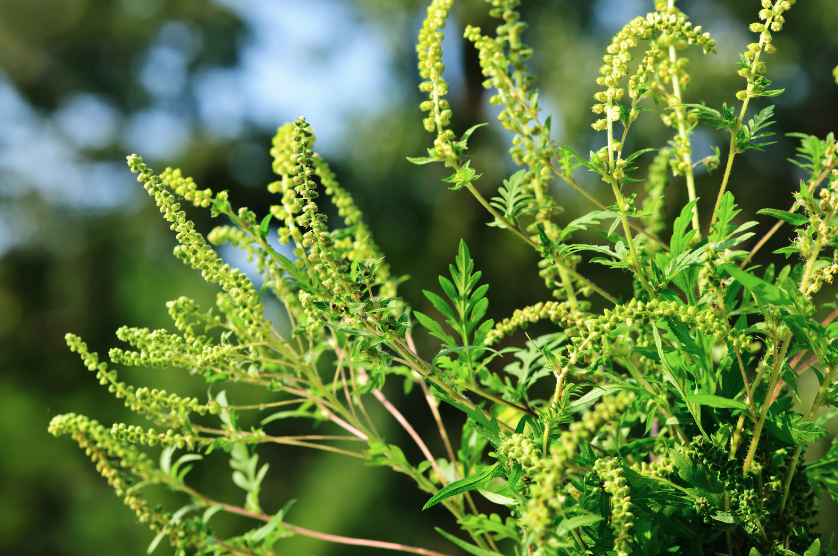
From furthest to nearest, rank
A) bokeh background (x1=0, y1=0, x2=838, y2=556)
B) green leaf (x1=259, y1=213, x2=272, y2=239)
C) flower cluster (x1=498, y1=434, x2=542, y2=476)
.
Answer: bokeh background (x1=0, y1=0, x2=838, y2=556)
green leaf (x1=259, y1=213, x2=272, y2=239)
flower cluster (x1=498, y1=434, x2=542, y2=476)

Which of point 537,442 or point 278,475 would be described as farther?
point 278,475

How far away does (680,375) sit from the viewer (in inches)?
14.7

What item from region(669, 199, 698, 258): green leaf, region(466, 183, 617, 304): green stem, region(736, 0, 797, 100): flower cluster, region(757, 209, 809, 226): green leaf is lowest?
region(757, 209, 809, 226): green leaf

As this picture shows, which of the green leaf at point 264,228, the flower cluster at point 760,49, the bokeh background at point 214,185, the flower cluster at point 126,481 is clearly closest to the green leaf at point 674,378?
the flower cluster at point 760,49

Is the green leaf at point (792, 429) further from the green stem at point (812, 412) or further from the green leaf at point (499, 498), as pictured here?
the green leaf at point (499, 498)

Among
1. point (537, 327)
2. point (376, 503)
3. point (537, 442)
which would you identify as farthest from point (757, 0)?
point (537, 442)

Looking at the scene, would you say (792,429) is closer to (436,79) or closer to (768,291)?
(768,291)

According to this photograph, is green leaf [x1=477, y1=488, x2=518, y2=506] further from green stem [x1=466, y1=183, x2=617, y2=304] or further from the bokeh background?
the bokeh background

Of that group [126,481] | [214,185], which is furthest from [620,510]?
[214,185]

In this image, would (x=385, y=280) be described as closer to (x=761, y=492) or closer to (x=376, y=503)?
(x=761, y=492)

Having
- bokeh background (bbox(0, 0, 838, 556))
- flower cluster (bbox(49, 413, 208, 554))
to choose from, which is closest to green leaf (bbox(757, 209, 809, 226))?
flower cluster (bbox(49, 413, 208, 554))

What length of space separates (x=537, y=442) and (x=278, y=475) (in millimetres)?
3989

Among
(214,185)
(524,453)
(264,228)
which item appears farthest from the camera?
(214,185)

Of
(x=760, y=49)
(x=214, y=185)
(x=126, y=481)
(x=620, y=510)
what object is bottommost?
(x=620, y=510)
